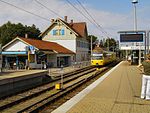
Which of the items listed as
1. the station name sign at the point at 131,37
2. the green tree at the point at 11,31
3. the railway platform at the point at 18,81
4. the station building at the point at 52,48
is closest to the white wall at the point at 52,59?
the station building at the point at 52,48

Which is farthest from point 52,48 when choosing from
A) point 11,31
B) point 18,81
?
point 11,31

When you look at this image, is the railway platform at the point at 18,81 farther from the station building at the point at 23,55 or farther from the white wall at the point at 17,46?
the white wall at the point at 17,46

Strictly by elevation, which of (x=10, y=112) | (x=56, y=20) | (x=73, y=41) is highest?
(x=56, y=20)

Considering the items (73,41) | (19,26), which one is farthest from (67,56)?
(19,26)

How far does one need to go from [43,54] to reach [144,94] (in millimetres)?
33662

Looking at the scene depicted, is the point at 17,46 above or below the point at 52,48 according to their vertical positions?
above

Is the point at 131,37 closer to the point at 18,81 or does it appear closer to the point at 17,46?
the point at 17,46

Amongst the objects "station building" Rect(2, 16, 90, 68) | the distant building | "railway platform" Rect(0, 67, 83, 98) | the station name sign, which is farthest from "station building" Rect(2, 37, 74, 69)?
the distant building

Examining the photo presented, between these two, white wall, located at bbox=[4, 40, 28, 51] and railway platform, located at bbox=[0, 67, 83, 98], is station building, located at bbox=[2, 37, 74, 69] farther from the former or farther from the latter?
railway platform, located at bbox=[0, 67, 83, 98]

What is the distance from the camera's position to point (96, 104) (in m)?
11.7

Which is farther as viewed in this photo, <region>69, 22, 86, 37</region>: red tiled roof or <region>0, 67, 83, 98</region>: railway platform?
<region>69, 22, 86, 37</region>: red tiled roof

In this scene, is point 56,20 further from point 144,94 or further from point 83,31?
point 144,94

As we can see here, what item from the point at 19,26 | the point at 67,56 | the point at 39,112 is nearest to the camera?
the point at 39,112

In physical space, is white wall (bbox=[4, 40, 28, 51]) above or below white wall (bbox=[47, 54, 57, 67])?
above
